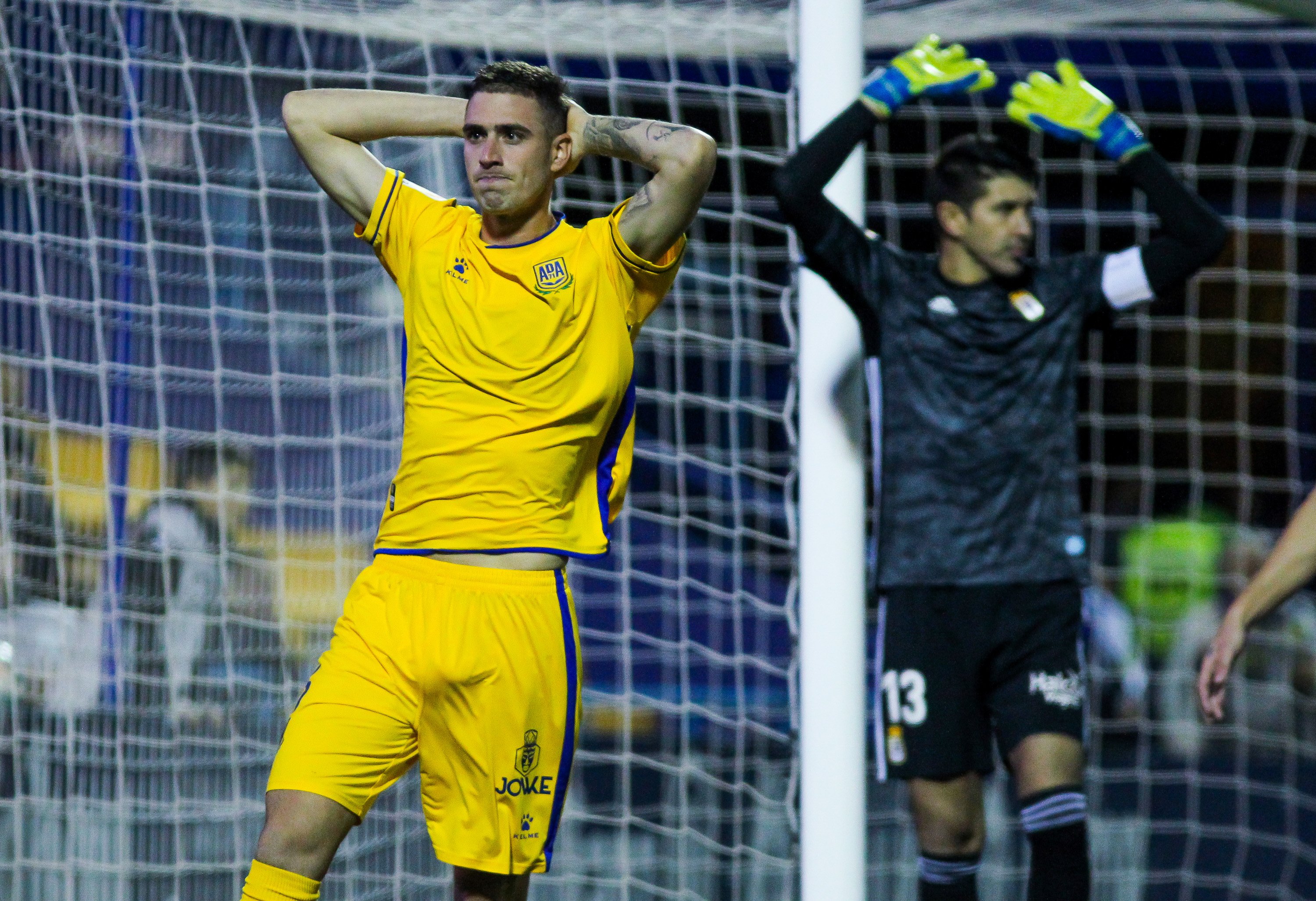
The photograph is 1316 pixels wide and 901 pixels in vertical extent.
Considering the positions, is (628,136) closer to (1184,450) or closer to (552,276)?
(552,276)

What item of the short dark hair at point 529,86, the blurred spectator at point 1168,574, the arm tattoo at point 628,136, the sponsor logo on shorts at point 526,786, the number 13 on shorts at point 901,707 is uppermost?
the short dark hair at point 529,86

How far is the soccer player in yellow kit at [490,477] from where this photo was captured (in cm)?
254

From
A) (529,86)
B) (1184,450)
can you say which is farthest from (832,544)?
(1184,450)

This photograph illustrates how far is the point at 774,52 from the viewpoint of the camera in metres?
4.31

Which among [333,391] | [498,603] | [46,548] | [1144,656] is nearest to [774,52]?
[333,391]

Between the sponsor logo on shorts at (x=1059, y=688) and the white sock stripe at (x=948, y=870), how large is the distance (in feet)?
1.30

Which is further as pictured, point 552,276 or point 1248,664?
point 1248,664

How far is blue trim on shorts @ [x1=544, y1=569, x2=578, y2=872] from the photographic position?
8.72 feet

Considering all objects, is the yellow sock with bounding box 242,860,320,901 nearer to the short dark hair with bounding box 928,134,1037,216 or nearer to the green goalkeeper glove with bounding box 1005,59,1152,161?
the short dark hair with bounding box 928,134,1037,216

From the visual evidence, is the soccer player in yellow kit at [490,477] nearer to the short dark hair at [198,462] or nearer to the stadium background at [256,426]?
the stadium background at [256,426]

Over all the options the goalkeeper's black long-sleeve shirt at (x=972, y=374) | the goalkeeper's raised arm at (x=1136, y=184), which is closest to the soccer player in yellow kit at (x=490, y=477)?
the goalkeeper's black long-sleeve shirt at (x=972, y=374)

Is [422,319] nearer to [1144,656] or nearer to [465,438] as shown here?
[465,438]

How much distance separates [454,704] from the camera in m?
2.56

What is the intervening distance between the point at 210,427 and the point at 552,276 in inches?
88.9
